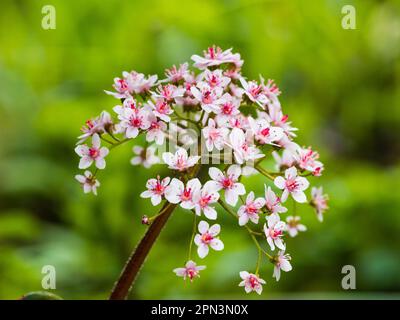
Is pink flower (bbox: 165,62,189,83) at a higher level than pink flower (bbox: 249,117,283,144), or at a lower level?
higher

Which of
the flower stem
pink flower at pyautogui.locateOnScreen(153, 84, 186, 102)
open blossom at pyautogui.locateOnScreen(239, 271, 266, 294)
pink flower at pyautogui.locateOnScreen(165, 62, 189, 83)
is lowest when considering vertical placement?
open blossom at pyautogui.locateOnScreen(239, 271, 266, 294)

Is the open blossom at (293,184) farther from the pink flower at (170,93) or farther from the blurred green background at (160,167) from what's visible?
the blurred green background at (160,167)

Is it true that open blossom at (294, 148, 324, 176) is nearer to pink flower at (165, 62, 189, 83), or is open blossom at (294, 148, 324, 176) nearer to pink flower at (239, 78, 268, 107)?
A: pink flower at (239, 78, 268, 107)

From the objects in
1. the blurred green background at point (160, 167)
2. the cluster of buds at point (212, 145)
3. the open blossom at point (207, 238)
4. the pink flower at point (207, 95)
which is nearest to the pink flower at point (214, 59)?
the cluster of buds at point (212, 145)

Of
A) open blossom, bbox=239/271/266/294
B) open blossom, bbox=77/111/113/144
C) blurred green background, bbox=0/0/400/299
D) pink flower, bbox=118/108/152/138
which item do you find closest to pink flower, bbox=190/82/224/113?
pink flower, bbox=118/108/152/138
